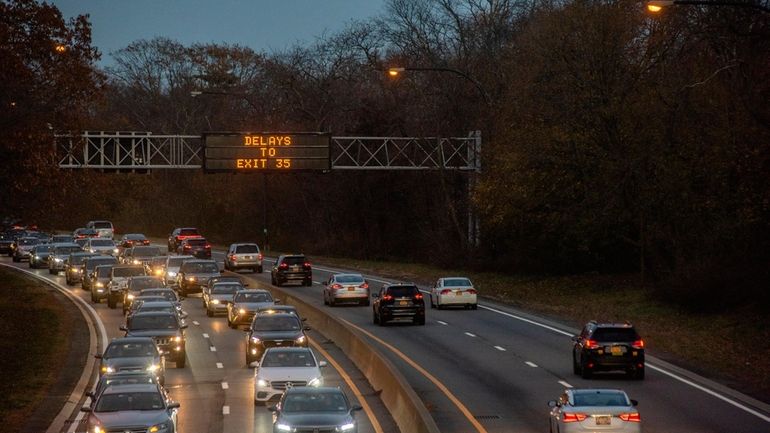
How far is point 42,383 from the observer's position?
35125 millimetres

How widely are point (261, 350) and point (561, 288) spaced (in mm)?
27061

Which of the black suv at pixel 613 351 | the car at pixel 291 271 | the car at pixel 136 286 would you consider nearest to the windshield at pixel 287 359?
the black suv at pixel 613 351

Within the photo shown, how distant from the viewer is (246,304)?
48156 millimetres

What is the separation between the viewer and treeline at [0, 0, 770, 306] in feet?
156

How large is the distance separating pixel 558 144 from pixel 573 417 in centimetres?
3748

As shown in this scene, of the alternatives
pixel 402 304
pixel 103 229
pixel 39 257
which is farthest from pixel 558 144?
pixel 103 229

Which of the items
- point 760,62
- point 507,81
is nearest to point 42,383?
point 760,62

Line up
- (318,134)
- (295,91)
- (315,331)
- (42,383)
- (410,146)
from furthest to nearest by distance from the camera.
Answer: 1. (295,91)
2. (410,146)
3. (318,134)
4. (315,331)
5. (42,383)

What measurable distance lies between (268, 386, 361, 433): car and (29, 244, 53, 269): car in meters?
62.9

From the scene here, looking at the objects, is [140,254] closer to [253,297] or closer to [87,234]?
[253,297]

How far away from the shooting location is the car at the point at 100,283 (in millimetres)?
60844

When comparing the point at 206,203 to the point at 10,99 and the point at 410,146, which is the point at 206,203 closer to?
the point at 410,146

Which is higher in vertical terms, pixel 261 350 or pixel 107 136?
pixel 107 136

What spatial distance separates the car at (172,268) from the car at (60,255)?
45.8 ft
